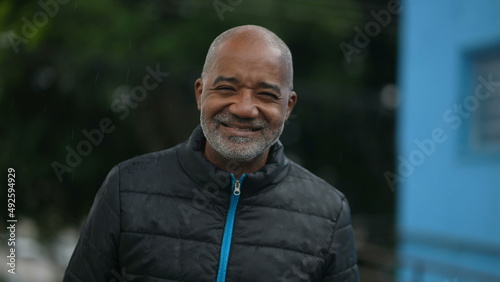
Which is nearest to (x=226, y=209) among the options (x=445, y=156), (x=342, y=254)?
(x=342, y=254)

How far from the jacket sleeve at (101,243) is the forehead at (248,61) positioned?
1.71 ft

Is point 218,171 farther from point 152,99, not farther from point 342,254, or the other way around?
point 152,99

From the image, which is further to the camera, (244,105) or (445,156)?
(445,156)

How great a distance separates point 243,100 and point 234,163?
26 cm

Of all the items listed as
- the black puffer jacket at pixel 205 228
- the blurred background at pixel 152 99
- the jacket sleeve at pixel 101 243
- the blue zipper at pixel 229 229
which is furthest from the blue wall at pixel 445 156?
the jacket sleeve at pixel 101 243

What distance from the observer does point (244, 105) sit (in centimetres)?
230

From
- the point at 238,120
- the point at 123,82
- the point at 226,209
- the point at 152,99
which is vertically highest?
the point at 123,82

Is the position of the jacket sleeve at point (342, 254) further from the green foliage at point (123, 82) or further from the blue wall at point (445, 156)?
the blue wall at point (445, 156)

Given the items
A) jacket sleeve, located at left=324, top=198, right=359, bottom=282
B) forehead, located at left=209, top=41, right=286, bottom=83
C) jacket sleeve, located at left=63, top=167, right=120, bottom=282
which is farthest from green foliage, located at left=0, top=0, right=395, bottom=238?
jacket sleeve, located at left=324, top=198, right=359, bottom=282

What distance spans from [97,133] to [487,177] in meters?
5.33

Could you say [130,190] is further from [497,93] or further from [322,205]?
[497,93]

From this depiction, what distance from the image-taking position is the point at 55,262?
7945 mm

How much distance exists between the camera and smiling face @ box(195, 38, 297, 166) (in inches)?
91.6

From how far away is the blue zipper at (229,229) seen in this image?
7.64 ft
